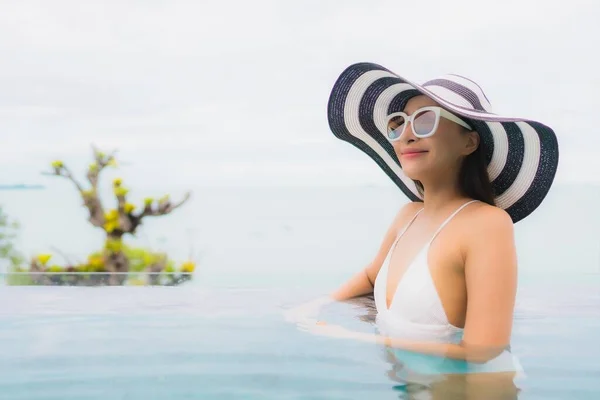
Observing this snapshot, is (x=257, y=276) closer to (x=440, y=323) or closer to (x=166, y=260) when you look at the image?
(x=440, y=323)

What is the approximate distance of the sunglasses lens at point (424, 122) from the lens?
6.14 ft

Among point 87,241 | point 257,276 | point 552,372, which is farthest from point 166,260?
point 552,372

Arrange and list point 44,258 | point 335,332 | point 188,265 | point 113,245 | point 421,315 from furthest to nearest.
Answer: point 113,245
point 188,265
point 44,258
point 335,332
point 421,315

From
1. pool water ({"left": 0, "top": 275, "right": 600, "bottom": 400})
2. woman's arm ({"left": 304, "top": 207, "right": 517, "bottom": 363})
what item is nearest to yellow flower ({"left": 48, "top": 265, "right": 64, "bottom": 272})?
pool water ({"left": 0, "top": 275, "right": 600, "bottom": 400})

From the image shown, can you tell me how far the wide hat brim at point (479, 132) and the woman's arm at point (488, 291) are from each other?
287mm

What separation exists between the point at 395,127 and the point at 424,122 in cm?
15

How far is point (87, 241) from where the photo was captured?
7359mm

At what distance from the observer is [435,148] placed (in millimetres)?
1893

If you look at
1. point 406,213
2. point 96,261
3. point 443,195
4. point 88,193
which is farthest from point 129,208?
point 443,195

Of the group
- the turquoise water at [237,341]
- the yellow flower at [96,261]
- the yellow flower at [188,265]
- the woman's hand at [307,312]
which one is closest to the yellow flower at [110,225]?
the yellow flower at [96,261]

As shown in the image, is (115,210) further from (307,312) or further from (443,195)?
(443,195)

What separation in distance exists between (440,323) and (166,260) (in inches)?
238

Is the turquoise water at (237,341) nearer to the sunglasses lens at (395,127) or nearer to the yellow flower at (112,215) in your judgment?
the sunglasses lens at (395,127)

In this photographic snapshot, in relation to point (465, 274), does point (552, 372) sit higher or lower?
lower
